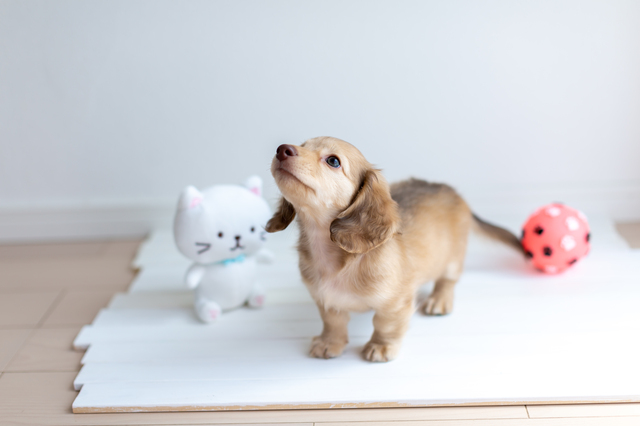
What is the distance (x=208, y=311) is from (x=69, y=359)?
42 cm

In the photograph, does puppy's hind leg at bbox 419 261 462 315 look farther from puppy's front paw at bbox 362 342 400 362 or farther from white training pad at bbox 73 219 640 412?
puppy's front paw at bbox 362 342 400 362

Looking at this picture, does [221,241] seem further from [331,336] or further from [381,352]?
[381,352]

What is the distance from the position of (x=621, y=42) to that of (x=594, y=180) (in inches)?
22.5

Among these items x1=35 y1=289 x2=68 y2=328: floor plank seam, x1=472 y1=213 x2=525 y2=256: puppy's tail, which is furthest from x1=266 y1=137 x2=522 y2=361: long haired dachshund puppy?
x1=35 y1=289 x2=68 y2=328: floor plank seam

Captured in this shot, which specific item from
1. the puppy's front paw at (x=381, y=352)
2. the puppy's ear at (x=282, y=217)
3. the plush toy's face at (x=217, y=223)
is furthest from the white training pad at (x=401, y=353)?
the puppy's ear at (x=282, y=217)

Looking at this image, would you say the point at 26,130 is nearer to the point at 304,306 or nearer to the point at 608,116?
the point at 304,306

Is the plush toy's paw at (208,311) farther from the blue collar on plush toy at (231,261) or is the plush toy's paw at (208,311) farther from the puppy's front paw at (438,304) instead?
the puppy's front paw at (438,304)

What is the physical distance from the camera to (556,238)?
183 centimetres

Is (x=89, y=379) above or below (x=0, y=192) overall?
below

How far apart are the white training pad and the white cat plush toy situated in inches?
2.8

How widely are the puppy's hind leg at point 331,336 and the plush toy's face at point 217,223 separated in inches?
14.0

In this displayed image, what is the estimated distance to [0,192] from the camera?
95.3 inches

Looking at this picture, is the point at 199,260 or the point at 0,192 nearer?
the point at 199,260

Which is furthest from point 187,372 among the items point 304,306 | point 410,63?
point 410,63
